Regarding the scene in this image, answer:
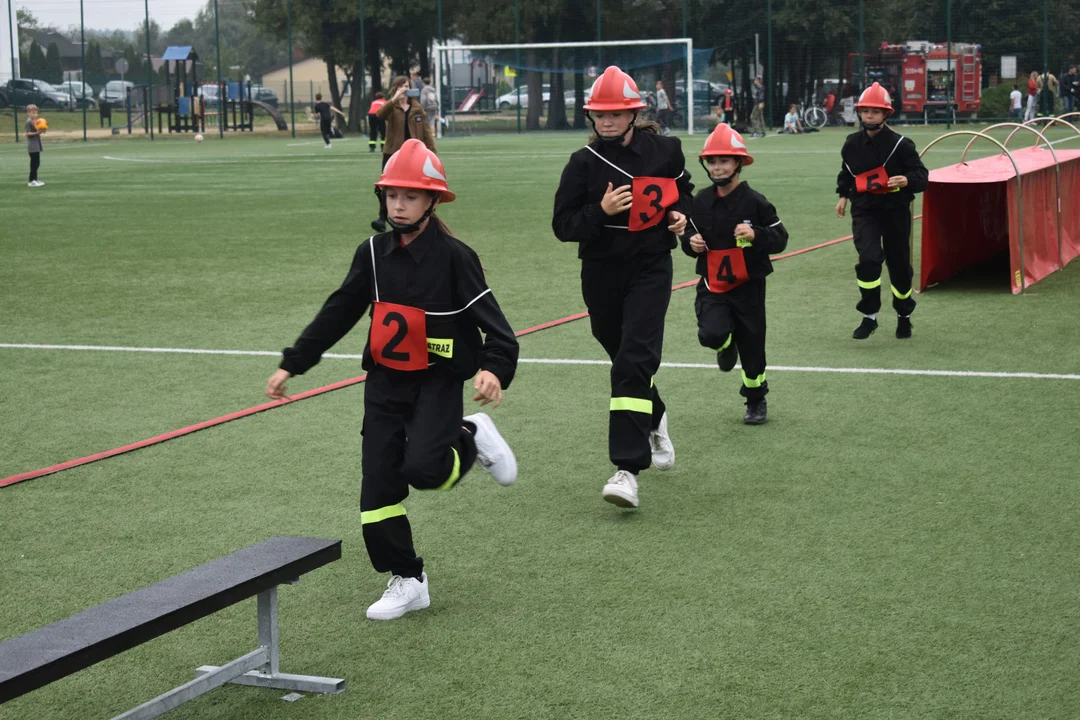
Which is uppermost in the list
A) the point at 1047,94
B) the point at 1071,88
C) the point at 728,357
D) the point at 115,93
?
the point at 115,93

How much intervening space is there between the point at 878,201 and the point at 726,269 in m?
3.10


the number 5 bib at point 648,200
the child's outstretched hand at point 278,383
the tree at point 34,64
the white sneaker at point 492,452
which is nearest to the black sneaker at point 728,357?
the number 5 bib at point 648,200

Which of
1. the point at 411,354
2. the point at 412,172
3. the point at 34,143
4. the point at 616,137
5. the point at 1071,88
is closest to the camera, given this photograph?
the point at 412,172

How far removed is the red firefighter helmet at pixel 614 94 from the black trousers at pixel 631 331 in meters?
0.75

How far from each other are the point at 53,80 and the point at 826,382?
6129 cm

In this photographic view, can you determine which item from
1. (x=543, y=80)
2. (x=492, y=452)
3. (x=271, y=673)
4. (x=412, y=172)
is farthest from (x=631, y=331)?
(x=543, y=80)

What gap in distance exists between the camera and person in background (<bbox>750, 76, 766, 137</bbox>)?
1977 inches

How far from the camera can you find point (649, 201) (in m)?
6.75

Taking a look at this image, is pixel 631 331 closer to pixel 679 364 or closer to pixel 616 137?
pixel 616 137

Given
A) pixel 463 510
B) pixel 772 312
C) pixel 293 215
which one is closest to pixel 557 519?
pixel 463 510

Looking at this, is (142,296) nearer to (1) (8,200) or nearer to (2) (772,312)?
(2) (772,312)

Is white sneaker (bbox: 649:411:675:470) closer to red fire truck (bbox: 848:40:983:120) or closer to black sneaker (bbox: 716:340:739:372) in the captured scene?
black sneaker (bbox: 716:340:739:372)

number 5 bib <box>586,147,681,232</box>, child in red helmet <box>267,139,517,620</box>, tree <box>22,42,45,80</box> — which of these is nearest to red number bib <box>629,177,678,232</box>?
number 5 bib <box>586,147,681,232</box>

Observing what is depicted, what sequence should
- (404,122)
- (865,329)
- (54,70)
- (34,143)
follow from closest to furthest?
1. (865,329)
2. (404,122)
3. (34,143)
4. (54,70)
